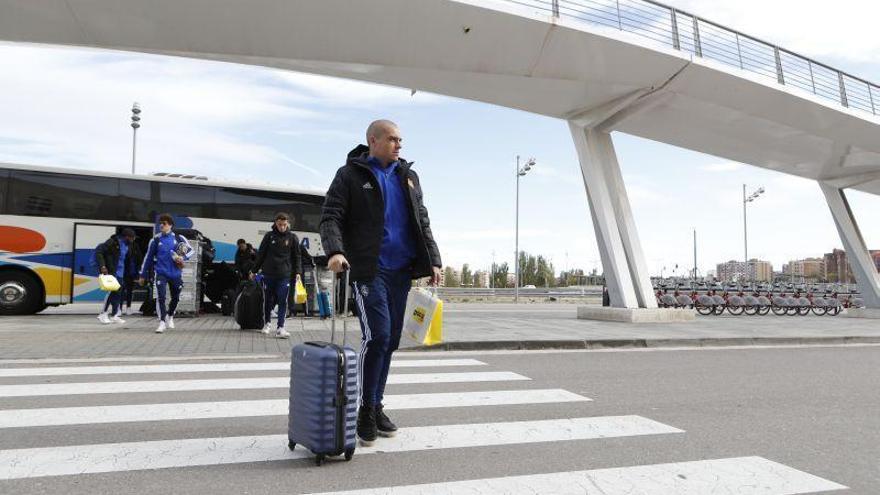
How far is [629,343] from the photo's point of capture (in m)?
10.5

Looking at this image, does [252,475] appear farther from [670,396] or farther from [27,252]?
[27,252]

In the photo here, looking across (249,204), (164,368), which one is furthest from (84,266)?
(164,368)

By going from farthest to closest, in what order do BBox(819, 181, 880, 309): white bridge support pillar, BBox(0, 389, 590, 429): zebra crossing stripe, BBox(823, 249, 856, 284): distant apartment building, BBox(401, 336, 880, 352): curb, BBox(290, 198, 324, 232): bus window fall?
BBox(823, 249, 856, 284): distant apartment building
BBox(819, 181, 880, 309): white bridge support pillar
BBox(290, 198, 324, 232): bus window
BBox(401, 336, 880, 352): curb
BBox(0, 389, 590, 429): zebra crossing stripe

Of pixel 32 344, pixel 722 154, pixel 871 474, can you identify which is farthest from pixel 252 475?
pixel 722 154

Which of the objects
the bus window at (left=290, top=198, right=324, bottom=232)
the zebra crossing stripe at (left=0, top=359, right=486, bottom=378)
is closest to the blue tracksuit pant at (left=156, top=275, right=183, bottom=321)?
the zebra crossing stripe at (left=0, top=359, right=486, bottom=378)

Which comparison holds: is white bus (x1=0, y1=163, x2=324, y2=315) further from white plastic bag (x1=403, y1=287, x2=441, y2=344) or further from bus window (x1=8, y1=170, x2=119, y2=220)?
white plastic bag (x1=403, y1=287, x2=441, y2=344)

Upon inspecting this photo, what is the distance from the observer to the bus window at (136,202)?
50.4ft

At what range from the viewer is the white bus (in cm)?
1423

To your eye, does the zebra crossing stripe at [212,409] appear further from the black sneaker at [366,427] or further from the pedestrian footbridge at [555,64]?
the pedestrian footbridge at [555,64]

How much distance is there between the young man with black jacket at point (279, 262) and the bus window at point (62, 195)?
743 centimetres

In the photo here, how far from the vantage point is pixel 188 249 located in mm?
10203

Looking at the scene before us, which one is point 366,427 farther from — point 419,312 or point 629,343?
point 629,343

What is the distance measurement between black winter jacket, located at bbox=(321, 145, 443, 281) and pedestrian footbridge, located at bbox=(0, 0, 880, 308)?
8.67 m

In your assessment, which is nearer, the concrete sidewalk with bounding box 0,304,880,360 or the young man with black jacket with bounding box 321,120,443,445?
the young man with black jacket with bounding box 321,120,443,445
